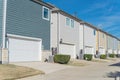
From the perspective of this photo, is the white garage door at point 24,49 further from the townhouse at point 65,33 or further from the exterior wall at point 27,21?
the townhouse at point 65,33

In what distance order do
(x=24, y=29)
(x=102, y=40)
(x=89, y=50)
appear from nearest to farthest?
(x=24, y=29)
(x=89, y=50)
(x=102, y=40)

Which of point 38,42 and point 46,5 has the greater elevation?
point 46,5

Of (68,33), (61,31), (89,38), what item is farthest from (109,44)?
(61,31)

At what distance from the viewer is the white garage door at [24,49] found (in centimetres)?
2045

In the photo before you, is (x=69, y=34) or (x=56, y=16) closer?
(x=56, y=16)

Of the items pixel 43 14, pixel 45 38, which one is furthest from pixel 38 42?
pixel 43 14

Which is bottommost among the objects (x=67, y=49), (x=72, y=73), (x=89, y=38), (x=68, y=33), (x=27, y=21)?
(x=72, y=73)

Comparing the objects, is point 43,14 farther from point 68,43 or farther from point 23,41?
point 68,43

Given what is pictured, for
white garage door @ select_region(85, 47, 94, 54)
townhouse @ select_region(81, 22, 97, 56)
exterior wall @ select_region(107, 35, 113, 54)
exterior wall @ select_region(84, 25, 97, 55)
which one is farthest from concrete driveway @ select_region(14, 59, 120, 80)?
exterior wall @ select_region(107, 35, 113, 54)

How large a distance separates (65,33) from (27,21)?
10272mm

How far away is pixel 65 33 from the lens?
31984 millimetres

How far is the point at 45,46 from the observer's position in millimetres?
25984

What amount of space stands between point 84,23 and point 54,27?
39.2 ft

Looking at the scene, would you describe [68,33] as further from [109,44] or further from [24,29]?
[109,44]
